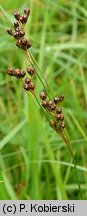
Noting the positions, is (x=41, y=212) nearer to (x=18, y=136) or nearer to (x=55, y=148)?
(x=55, y=148)

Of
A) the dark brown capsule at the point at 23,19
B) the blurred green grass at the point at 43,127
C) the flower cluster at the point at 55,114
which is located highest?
the blurred green grass at the point at 43,127

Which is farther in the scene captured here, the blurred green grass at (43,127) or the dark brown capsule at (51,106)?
the blurred green grass at (43,127)

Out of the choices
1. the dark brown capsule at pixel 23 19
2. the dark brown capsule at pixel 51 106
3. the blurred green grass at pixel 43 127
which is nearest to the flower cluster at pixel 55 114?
the dark brown capsule at pixel 51 106

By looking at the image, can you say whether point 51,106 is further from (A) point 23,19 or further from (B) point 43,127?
(B) point 43,127

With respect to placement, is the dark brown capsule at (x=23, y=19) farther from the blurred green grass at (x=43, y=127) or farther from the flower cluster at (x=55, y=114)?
the blurred green grass at (x=43, y=127)

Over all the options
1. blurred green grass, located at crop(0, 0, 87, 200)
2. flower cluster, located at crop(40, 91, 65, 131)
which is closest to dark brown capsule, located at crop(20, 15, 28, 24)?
flower cluster, located at crop(40, 91, 65, 131)

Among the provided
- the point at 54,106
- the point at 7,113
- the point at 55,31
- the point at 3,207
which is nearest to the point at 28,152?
the point at 7,113

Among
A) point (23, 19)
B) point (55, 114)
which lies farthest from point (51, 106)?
point (23, 19)

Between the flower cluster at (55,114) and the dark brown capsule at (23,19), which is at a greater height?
the dark brown capsule at (23,19)
